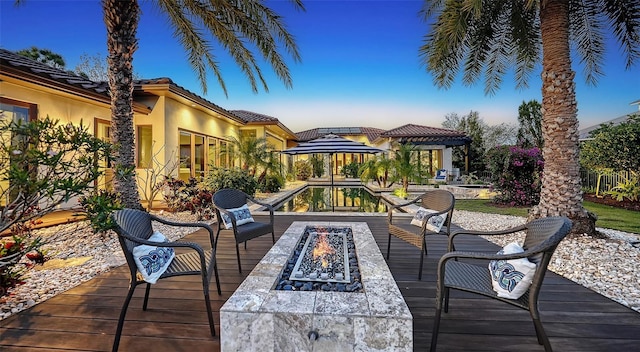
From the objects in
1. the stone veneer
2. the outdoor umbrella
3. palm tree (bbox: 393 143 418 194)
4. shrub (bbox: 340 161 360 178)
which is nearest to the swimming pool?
the outdoor umbrella

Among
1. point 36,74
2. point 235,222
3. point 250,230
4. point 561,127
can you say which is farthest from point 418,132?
point 36,74

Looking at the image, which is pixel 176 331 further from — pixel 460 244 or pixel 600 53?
pixel 600 53

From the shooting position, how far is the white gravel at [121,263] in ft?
9.98

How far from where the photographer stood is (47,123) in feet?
8.51

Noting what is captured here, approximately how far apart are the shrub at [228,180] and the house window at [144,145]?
7.05 feet

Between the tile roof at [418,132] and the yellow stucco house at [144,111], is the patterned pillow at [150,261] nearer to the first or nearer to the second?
the yellow stucco house at [144,111]

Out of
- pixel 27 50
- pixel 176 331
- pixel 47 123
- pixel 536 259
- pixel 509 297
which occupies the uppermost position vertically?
→ pixel 27 50

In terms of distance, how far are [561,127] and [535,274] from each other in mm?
4479

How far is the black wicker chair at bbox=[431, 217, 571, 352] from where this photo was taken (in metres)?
1.90

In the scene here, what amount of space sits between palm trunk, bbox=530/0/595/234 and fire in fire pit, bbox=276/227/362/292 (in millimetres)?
3946

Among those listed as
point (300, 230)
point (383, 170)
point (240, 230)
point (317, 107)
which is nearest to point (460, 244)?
point (300, 230)

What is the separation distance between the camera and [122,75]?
233 inches

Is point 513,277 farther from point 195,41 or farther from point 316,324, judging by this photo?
point 195,41

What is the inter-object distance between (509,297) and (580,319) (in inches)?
41.4
